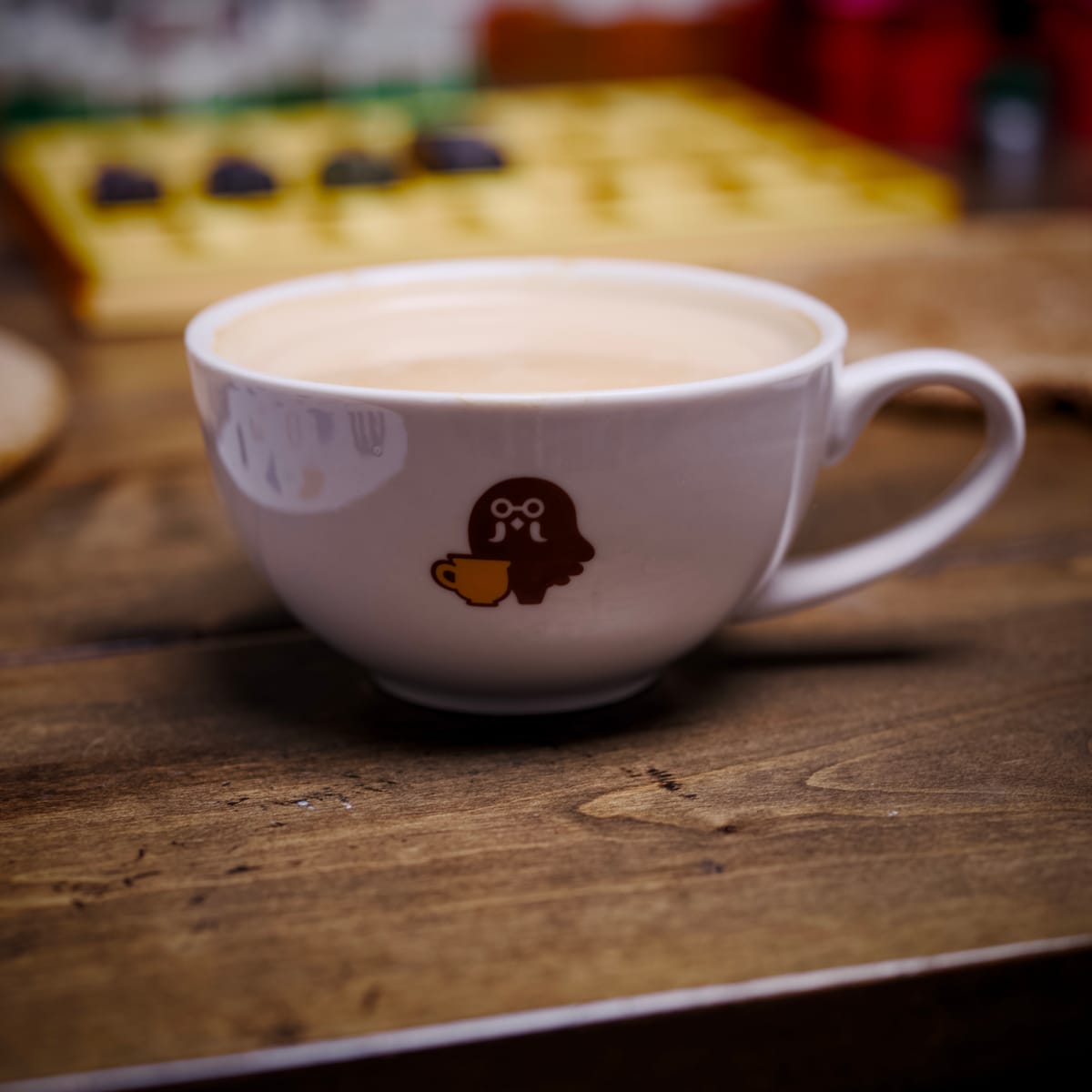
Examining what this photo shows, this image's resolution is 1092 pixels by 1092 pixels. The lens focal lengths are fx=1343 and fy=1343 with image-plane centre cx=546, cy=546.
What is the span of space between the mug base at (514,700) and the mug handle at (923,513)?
5 cm

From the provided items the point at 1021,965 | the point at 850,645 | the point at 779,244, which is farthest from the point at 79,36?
the point at 1021,965

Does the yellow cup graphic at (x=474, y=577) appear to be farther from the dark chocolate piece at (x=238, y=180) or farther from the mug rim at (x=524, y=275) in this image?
the dark chocolate piece at (x=238, y=180)

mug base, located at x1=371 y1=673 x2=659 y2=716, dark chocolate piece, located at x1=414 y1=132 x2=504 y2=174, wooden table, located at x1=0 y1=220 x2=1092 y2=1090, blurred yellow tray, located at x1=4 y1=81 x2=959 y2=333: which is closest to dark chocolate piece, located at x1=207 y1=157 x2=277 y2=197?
blurred yellow tray, located at x1=4 y1=81 x2=959 y2=333

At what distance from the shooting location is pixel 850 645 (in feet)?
1.52

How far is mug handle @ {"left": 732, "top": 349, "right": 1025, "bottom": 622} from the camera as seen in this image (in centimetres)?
41

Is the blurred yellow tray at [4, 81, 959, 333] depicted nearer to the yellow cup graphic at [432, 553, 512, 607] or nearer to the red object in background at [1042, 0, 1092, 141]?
the red object in background at [1042, 0, 1092, 141]

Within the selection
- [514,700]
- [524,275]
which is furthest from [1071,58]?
[514,700]

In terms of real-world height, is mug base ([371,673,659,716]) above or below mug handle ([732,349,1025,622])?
below

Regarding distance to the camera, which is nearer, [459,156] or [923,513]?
[923,513]

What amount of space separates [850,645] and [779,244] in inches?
23.6

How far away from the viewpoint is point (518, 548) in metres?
0.36

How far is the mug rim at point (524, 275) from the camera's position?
1.11ft

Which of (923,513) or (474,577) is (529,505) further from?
(923,513)

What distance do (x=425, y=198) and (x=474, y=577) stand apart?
76 cm
